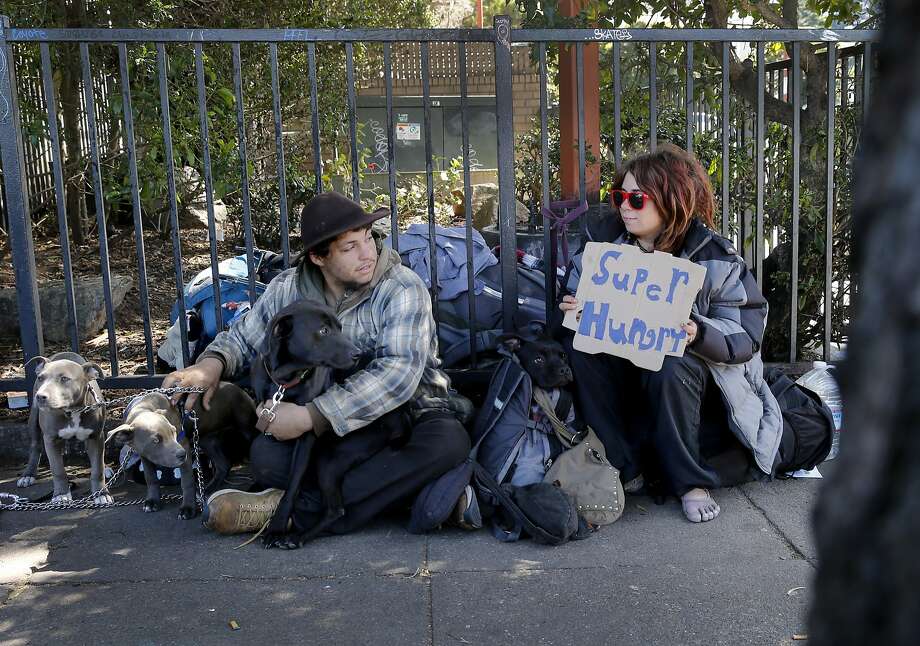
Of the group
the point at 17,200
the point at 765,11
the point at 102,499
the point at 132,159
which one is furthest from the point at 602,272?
the point at 765,11

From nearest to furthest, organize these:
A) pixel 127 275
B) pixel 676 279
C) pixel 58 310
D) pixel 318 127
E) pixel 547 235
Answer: pixel 676 279, pixel 318 127, pixel 547 235, pixel 58 310, pixel 127 275

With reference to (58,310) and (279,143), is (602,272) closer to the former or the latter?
(279,143)

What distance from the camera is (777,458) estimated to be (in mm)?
4402

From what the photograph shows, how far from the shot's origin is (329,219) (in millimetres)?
3936

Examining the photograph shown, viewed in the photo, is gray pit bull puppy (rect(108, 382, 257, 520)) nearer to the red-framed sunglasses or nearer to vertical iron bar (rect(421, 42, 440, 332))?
vertical iron bar (rect(421, 42, 440, 332))

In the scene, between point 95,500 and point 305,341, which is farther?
point 95,500

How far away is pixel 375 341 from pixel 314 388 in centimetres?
39

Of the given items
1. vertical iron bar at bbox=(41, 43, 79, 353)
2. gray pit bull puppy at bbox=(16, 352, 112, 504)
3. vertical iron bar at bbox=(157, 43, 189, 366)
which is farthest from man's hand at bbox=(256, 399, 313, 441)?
vertical iron bar at bbox=(41, 43, 79, 353)

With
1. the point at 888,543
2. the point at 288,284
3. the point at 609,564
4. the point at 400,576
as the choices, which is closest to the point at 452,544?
the point at 400,576

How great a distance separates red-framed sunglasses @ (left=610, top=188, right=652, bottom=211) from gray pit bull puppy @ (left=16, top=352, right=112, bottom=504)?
243 cm

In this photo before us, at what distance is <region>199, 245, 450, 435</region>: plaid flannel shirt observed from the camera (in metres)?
3.83

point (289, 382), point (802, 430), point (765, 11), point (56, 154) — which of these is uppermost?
point (765, 11)

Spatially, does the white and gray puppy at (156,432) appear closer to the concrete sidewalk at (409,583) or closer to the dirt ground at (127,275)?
the concrete sidewalk at (409,583)

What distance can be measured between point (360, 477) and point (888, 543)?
319 cm
